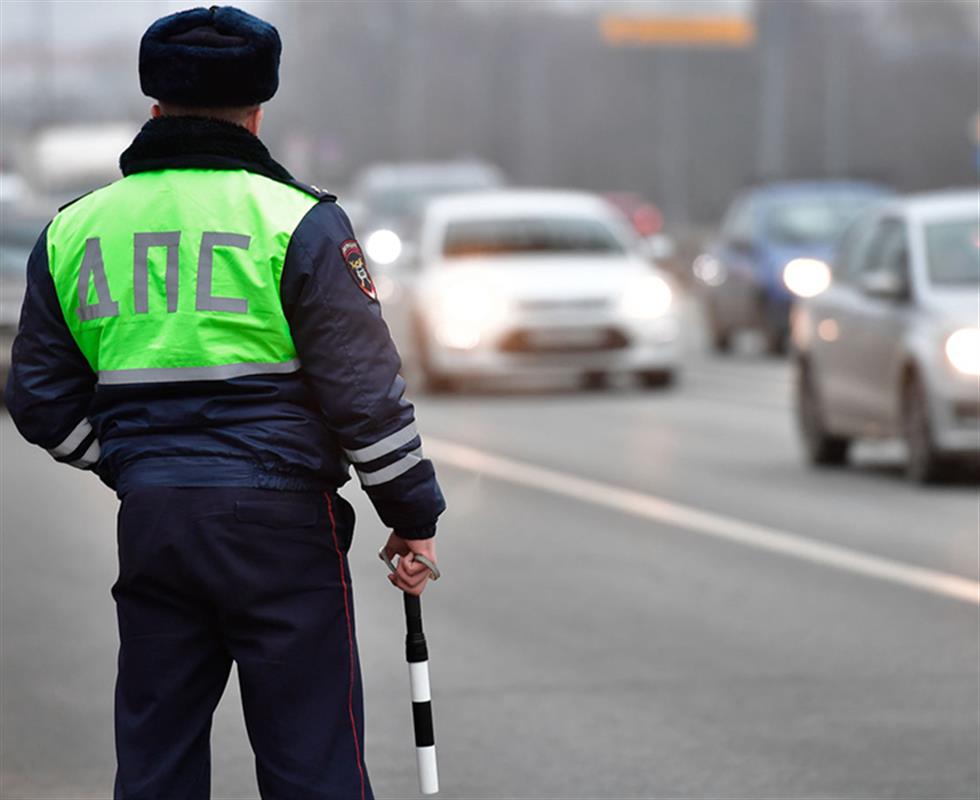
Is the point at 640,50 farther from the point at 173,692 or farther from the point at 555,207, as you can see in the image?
the point at 173,692

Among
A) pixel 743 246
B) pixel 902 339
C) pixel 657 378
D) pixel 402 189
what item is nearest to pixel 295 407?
pixel 902 339

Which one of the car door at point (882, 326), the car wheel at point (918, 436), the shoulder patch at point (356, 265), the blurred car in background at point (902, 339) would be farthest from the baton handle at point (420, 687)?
the car door at point (882, 326)

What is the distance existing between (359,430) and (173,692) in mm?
506

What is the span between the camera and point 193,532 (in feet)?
14.3

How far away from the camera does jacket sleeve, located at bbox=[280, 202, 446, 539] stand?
14.4 ft

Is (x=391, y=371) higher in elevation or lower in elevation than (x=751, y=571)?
higher

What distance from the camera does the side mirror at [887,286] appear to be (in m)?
14.9

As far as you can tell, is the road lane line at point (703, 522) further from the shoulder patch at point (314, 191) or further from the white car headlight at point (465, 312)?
the shoulder patch at point (314, 191)

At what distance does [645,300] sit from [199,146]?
17.9 meters

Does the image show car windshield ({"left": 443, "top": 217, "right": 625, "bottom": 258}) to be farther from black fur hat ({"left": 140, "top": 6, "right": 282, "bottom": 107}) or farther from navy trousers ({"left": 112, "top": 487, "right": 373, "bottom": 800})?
navy trousers ({"left": 112, "top": 487, "right": 373, "bottom": 800})

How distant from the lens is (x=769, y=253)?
1104 inches

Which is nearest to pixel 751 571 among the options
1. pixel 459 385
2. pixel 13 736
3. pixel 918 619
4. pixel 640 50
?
pixel 918 619

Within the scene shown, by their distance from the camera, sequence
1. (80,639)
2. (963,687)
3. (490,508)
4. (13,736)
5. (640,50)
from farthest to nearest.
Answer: (640,50), (490,508), (80,639), (963,687), (13,736)

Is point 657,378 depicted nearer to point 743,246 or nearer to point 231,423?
point 743,246
